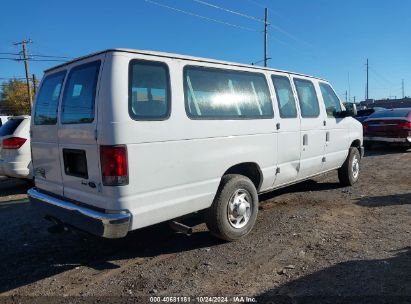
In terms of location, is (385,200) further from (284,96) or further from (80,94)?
(80,94)

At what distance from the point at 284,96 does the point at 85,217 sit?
3404 millimetres

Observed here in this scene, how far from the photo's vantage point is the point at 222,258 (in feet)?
14.6

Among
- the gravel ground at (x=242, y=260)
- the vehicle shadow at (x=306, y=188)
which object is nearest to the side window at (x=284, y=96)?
the gravel ground at (x=242, y=260)

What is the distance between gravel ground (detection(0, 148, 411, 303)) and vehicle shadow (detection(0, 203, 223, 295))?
0.01 metres

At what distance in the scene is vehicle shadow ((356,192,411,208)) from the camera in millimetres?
6631

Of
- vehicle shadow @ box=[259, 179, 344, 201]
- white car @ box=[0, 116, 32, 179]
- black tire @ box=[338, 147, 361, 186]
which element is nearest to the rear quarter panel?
vehicle shadow @ box=[259, 179, 344, 201]

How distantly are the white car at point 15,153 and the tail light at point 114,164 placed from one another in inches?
196

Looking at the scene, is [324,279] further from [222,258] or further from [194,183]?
[194,183]

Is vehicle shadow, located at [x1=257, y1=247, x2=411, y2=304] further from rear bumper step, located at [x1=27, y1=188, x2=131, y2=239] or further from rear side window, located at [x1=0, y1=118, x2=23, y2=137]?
rear side window, located at [x1=0, y1=118, x2=23, y2=137]

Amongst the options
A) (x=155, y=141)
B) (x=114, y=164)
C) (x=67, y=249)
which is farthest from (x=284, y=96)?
(x=67, y=249)

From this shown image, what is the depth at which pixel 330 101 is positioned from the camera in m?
7.14

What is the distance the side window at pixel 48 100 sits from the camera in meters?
4.49

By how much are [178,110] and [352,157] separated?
5019 millimetres

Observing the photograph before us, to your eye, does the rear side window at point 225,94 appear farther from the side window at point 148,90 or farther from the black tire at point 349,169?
the black tire at point 349,169
